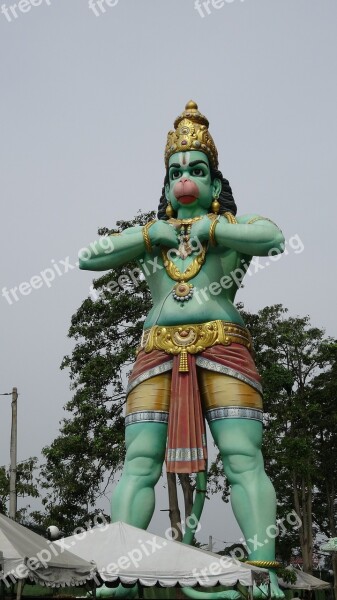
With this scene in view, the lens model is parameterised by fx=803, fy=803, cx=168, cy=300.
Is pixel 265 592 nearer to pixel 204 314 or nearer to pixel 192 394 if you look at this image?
pixel 192 394

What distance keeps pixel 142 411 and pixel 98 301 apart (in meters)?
5.51

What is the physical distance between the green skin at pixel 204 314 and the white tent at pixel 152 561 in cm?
100

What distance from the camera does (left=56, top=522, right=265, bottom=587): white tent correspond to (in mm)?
5793

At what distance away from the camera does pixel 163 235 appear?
7727 millimetres

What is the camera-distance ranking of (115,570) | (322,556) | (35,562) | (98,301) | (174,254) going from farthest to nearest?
(322,556), (98,301), (174,254), (115,570), (35,562)

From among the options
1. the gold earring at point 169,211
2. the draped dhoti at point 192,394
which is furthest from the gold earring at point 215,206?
the draped dhoti at point 192,394

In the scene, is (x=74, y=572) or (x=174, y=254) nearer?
(x=74, y=572)

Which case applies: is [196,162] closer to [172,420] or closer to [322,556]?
[172,420]

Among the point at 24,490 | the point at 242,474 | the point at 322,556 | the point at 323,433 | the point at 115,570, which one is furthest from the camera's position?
the point at 322,556

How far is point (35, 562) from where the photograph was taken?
16.6 ft

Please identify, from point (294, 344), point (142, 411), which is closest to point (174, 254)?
point (142, 411)

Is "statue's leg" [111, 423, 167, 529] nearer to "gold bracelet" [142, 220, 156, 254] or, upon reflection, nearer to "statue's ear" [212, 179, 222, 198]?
"gold bracelet" [142, 220, 156, 254]

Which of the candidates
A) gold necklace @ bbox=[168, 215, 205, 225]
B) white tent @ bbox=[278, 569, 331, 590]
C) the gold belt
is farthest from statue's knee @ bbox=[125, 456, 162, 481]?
white tent @ bbox=[278, 569, 331, 590]

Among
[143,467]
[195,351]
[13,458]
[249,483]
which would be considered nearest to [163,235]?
[195,351]
